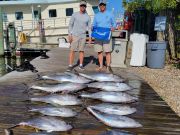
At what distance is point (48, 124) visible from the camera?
4895 mm

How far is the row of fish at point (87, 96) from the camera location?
16.4 ft

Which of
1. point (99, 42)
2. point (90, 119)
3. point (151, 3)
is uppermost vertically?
point (151, 3)

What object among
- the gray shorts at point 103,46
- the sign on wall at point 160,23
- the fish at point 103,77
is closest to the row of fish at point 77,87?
the fish at point 103,77

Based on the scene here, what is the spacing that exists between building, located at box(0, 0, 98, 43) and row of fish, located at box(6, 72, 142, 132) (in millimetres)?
22041

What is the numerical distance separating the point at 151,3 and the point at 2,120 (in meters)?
8.13

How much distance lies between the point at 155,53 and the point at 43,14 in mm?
20272

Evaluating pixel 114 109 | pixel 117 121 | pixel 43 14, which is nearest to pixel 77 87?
pixel 114 109

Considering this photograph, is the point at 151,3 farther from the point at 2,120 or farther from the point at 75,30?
the point at 2,120

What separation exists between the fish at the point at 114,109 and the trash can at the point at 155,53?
20.7 ft

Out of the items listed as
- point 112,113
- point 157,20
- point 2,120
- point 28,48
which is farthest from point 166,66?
point 28,48

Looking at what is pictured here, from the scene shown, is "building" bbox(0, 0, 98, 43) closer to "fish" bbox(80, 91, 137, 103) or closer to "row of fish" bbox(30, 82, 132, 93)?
"row of fish" bbox(30, 82, 132, 93)

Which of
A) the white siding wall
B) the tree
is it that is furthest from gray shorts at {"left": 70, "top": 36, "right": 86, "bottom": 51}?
the white siding wall

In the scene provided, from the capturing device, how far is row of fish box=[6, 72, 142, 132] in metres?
5.01

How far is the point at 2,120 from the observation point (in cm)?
537
